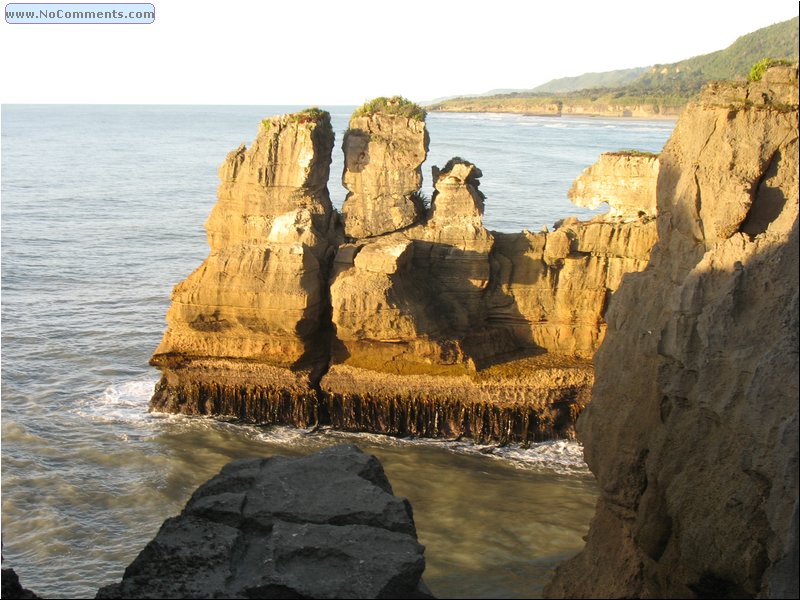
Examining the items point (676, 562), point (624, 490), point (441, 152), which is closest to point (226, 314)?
point (624, 490)

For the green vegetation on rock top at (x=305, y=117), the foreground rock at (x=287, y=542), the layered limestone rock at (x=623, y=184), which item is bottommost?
the foreground rock at (x=287, y=542)

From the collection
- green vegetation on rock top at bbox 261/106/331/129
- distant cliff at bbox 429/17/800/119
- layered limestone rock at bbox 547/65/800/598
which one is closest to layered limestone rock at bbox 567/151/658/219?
distant cliff at bbox 429/17/800/119

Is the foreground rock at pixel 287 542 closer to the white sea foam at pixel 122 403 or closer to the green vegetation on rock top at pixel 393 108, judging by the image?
the white sea foam at pixel 122 403

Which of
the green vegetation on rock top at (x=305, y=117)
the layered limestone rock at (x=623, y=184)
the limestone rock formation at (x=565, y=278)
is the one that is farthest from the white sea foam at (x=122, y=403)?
the layered limestone rock at (x=623, y=184)

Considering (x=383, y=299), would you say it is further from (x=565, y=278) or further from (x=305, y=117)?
(x=305, y=117)

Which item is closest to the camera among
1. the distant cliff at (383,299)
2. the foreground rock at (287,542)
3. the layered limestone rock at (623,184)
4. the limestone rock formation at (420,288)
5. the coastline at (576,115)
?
the foreground rock at (287,542)

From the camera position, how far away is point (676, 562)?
10.6m

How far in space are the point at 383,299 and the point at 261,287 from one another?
2753 mm

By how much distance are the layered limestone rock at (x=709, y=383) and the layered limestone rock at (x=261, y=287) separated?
393 inches

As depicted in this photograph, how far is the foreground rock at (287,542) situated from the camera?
29.8 feet

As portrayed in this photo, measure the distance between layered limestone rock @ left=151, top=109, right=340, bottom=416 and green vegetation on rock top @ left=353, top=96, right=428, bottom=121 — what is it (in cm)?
108

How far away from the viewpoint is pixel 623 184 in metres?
23.3

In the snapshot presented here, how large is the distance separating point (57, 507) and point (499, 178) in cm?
3798

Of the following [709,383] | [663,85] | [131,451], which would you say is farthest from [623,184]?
[663,85]
